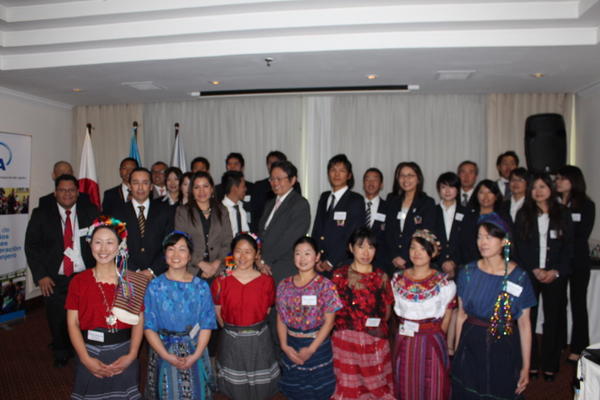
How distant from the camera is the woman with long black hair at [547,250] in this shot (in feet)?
11.2

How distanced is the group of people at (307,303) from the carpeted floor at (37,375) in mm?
241

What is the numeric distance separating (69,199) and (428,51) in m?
3.52

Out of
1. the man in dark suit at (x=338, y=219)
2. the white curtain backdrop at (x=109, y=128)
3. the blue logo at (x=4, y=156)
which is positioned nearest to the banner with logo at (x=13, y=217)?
→ the blue logo at (x=4, y=156)

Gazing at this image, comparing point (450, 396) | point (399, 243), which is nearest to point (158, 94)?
point (399, 243)

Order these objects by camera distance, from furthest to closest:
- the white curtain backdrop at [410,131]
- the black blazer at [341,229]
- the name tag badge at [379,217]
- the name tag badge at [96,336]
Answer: the white curtain backdrop at [410,131] → the name tag badge at [379,217] → the black blazer at [341,229] → the name tag badge at [96,336]

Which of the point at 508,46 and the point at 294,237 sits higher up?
the point at 508,46

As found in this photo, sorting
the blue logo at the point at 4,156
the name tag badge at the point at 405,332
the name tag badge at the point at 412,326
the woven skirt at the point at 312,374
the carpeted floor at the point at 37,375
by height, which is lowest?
the carpeted floor at the point at 37,375

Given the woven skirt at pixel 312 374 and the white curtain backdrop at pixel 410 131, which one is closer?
the woven skirt at pixel 312 374

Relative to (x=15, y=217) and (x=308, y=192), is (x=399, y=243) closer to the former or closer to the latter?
(x=308, y=192)

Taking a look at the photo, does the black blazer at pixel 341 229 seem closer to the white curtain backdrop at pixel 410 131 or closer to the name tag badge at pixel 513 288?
the name tag badge at pixel 513 288

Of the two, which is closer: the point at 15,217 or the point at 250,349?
the point at 250,349

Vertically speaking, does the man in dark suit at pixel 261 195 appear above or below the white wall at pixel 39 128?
below

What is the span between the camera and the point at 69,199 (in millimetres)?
3828

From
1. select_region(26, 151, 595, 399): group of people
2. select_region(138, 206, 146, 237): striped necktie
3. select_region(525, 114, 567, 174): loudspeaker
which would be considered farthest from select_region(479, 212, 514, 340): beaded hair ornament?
select_region(525, 114, 567, 174): loudspeaker
